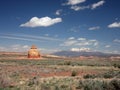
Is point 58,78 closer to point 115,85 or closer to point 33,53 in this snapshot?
point 115,85

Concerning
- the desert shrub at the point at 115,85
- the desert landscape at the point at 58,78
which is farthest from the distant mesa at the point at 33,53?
the desert shrub at the point at 115,85

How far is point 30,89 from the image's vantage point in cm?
1598

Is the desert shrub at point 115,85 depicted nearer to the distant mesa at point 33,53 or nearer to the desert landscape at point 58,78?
the desert landscape at point 58,78

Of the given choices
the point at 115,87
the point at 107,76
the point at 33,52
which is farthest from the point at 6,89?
the point at 33,52

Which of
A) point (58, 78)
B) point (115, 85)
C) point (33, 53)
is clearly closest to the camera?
point (115, 85)

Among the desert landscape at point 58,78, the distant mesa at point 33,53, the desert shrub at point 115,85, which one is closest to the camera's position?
the desert shrub at point 115,85

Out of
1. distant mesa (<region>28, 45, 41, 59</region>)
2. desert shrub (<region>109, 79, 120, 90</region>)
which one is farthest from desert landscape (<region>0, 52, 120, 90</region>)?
distant mesa (<region>28, 45, 41, 59</region>)

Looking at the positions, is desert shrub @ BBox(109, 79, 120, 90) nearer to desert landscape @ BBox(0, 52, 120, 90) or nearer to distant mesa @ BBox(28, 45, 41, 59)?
desert landscape @ BBox(0, 52, 120, 90)

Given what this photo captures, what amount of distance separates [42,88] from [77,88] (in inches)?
98.7

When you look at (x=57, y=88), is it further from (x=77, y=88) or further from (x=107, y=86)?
(x=107, y=86)

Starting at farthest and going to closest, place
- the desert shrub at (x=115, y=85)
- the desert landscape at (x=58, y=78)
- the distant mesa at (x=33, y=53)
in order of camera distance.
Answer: the distant mesa at (x=33, y=53), the desert landscape at (x=58, y=78), the desert shrub at (x=115, y=85)

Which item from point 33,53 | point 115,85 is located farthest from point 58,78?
point 33,53

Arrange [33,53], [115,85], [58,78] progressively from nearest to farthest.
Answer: [115,85]
[58,78]
[33,53]

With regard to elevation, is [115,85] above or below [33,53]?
below
